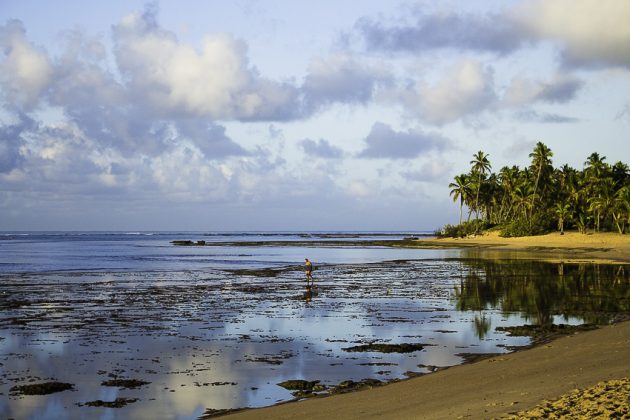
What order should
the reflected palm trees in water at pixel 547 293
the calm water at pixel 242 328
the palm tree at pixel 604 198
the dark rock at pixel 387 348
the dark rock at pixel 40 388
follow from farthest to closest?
1. the palm tree at pixel 604 198
2. the reflected palm trees in water at pixel 547 293
3. the dark rock at pixel 387 348
4. the calm water at pixel 242 328
5. the dark rock at pixel 40 388

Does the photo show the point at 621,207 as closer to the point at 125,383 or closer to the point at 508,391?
the point at 508,391

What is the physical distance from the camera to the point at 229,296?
35625 millimetres

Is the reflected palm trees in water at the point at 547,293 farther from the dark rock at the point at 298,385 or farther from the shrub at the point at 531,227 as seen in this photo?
the shrub at the point at 531,227

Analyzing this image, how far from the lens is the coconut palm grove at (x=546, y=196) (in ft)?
314

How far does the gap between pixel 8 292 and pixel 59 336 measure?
1772 centimetres

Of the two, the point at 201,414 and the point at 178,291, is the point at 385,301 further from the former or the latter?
the point at 201,414

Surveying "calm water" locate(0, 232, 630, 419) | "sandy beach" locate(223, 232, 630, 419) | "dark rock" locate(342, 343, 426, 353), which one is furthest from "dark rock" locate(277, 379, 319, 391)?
"dark rock" locate(342, 343, 426, 353)

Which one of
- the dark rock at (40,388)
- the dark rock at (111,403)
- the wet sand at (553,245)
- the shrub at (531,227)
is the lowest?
the dark rock at (111,403)

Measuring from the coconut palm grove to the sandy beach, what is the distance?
78.1 meters

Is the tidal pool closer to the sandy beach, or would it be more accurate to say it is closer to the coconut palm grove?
the sandy beach

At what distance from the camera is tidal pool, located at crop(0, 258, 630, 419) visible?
15008 mm

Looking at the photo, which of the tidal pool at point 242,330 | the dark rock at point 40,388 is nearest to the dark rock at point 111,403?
the tidal pool at point 242,330

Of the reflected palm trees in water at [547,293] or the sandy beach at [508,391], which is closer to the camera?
the sandy beach at [508,391]

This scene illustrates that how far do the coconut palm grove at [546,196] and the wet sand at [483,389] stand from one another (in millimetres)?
78817
